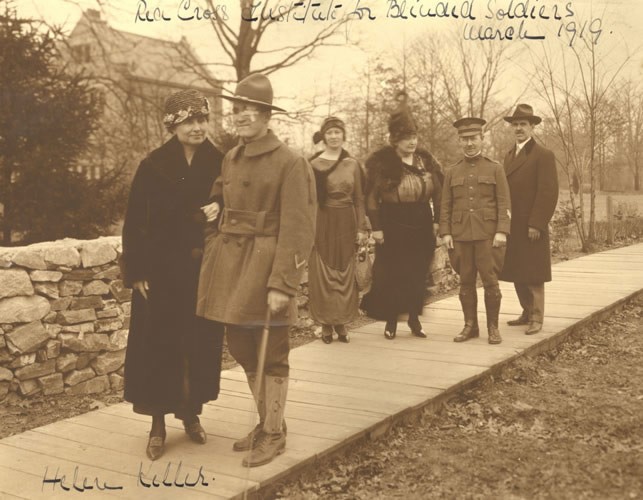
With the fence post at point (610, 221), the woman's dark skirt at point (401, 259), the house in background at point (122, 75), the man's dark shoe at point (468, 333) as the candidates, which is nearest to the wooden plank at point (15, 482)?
the woman's dark skirt at point (401, 259)

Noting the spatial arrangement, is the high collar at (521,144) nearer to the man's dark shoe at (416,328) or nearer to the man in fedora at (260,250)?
the man's dark shoe at (416,328)

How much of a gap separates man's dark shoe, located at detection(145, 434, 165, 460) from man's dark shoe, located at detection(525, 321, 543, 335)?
394 centimetres

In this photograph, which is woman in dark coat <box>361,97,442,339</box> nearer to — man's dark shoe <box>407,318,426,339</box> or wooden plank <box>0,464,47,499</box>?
man's dark shoe <box>407,318,426,339</box>

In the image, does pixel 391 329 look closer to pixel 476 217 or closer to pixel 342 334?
pixel 342 334

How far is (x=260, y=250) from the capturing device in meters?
3.92

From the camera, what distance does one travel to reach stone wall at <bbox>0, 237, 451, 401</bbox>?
5453 mm

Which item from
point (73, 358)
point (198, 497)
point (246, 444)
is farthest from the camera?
point (73, 358)

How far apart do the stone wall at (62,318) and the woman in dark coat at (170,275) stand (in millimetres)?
1644

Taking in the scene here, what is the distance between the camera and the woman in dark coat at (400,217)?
671cm

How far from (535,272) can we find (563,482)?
11.1 feet

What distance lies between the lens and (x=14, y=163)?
1028 cm

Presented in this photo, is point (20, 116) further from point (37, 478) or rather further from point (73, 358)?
point (37, 478)

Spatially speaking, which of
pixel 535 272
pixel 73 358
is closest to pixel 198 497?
pixel 73 358

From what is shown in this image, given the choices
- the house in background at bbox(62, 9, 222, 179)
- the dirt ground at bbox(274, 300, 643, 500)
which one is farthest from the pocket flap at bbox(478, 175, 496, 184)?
the house in background at bbox(62, 9, 222, 179)
